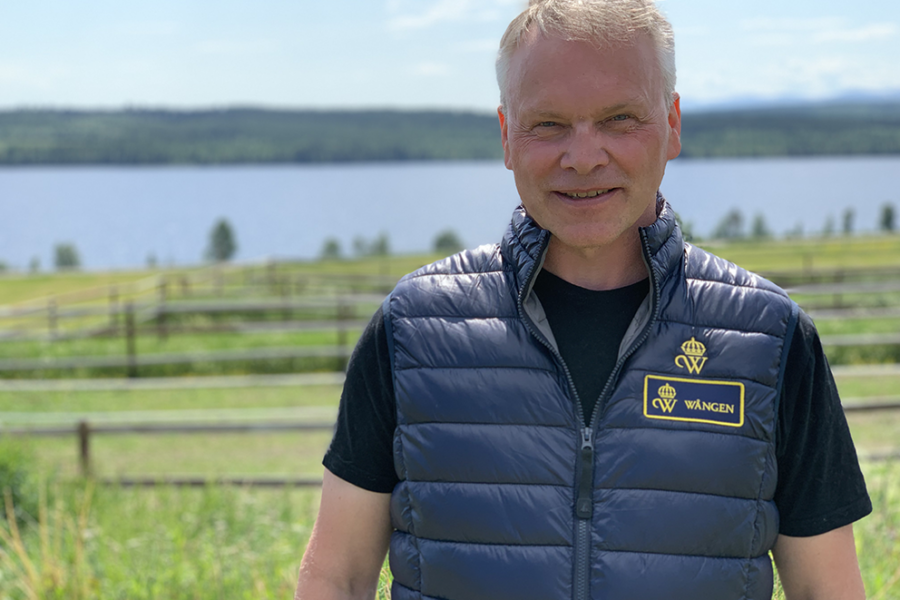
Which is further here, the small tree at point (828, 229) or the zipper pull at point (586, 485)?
the small tree at point (828, 229)

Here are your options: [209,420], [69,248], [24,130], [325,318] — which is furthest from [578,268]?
[24,130]

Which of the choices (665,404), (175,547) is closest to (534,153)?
(665,404)

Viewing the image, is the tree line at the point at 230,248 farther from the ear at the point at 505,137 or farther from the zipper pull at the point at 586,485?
the zipper pull at the point at 586,485

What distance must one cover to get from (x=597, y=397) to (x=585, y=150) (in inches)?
15.3

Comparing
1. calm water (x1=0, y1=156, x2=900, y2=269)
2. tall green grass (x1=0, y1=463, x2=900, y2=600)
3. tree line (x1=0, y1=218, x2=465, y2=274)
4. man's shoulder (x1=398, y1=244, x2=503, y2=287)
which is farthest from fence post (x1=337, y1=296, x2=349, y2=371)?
calm water (x1=0, y1=156, x2=900, y2=269)

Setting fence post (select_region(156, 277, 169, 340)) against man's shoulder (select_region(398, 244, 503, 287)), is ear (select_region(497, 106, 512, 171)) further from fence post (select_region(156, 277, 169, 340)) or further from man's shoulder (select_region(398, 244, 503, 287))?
fence post (select_region(156, 277, 169, 340))

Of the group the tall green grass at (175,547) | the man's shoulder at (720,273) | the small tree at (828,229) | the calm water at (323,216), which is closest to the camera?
the man's shoulder at (720,273)

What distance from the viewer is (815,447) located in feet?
4.41

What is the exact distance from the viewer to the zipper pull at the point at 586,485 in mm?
1360

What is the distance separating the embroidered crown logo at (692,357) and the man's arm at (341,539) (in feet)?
1.73

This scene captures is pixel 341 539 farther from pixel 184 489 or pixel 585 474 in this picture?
pixel 184 489

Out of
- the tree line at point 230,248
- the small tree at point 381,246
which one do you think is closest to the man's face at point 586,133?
the tree line at point 230,248

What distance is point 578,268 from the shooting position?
1.47m

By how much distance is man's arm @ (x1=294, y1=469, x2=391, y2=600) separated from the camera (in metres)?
1.43
